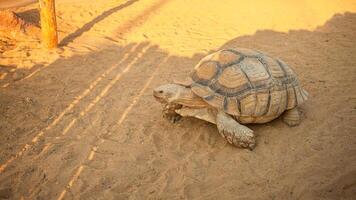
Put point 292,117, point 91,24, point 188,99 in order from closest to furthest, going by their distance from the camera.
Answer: point 188,99, point 292,117, point 91,24

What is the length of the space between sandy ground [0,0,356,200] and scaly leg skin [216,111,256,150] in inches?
4.8

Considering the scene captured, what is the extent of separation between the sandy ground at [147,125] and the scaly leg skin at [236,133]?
12 cm

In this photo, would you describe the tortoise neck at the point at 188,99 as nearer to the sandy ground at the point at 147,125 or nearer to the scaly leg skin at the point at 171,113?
the scaly leg skin at the point at 171,113

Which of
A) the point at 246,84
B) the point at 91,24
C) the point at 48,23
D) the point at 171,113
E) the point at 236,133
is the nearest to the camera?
the point at 236,133

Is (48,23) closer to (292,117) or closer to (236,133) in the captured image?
(236,133)

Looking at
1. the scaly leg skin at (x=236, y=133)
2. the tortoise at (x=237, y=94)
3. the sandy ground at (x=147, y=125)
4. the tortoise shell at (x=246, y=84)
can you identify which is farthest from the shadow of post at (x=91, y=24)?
the scaly leg skin at (x=236, y=133)

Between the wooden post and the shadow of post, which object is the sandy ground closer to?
the shadow of post

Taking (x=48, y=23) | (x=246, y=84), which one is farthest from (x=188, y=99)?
(x=48, y=23)

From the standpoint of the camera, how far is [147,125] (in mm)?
4445

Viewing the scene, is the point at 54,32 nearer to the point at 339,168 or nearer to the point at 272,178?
the point at 272,178

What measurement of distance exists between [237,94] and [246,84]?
17cm

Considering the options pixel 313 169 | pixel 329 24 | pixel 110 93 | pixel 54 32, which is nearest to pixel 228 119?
pixel 313 169

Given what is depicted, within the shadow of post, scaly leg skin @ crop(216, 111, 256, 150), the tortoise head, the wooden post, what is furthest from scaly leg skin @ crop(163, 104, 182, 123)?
the shadow of post

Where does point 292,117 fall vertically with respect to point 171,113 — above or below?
above
